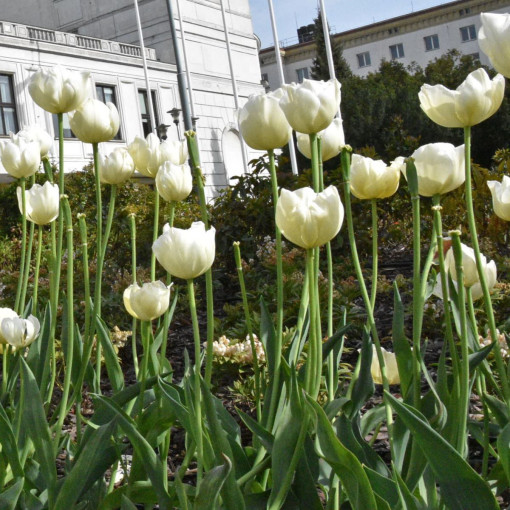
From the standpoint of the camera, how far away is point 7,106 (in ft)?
55.8

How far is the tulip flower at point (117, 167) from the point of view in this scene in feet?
5.17

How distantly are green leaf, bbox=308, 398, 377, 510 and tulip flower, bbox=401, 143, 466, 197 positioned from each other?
16.0 inches

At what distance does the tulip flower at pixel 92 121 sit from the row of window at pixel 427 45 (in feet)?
114

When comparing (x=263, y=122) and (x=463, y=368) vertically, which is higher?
(x=263, y=122)

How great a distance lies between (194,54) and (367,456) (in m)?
20.5

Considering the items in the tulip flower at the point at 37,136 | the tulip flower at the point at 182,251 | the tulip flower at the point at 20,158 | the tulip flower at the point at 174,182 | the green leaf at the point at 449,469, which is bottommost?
the green leaf at the point at 449,469

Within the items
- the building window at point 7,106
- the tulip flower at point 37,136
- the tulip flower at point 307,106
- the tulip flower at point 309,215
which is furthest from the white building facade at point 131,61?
the tulip flower at point 309,215

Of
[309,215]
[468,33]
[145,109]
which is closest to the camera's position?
[309,215]

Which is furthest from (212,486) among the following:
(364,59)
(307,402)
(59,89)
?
(364,59)

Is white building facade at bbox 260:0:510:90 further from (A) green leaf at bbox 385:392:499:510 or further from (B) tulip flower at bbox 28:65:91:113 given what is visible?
(A) green leaf at bbox 385:392:499:510

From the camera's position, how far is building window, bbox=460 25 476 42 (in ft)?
113

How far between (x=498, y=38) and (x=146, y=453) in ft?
2.62

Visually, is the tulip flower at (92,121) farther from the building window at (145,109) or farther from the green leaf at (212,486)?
the building window at (145,109)

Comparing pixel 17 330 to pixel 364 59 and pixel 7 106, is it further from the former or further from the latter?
pixel 364 59
